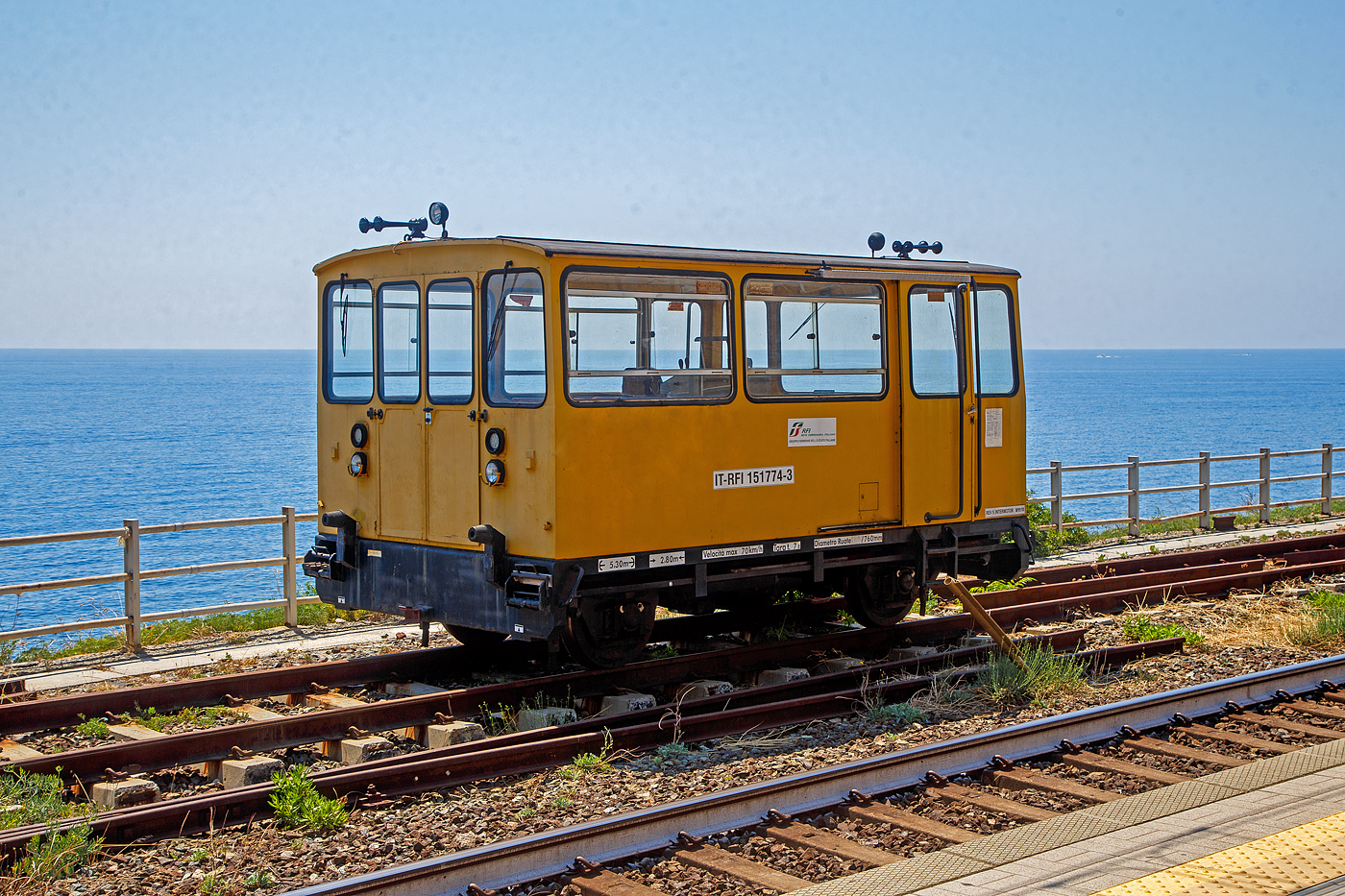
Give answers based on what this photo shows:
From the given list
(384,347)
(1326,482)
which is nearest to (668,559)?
(384,347)

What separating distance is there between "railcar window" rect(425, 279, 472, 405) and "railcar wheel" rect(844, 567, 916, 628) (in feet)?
12.7

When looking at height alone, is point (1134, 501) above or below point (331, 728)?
above

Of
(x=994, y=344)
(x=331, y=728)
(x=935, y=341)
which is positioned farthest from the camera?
(x=994, y=344)

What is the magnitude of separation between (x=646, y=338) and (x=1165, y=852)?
16.8ft

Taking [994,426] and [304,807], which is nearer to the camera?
[304,807]

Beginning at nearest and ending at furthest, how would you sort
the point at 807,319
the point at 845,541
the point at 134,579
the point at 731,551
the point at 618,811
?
the point at 618,811
the point at 731,551
the point at 807,319
the point at 845,541
the point at 134,579

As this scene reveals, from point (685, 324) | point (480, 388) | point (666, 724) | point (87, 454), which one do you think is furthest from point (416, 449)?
point (87, 454)

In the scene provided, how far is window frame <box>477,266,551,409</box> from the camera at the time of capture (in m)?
8.99

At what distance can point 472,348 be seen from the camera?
31.4 feet

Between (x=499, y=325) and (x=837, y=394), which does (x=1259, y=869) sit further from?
(x=499, y=325)

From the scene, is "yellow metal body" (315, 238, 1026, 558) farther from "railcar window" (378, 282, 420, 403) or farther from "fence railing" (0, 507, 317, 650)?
"fence railing" (0, 507, 317, 650)

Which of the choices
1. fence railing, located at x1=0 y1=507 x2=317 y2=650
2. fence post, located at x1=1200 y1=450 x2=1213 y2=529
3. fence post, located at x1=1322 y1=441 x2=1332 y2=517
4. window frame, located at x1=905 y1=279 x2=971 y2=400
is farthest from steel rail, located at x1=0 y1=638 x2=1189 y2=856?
fence post, located at x1=1322 y1=441 x2=1332 y2=517

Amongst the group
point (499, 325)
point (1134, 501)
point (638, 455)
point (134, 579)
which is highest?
point (499, 325)

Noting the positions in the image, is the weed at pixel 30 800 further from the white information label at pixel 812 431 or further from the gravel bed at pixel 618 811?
the white information label at pixel 812 431
